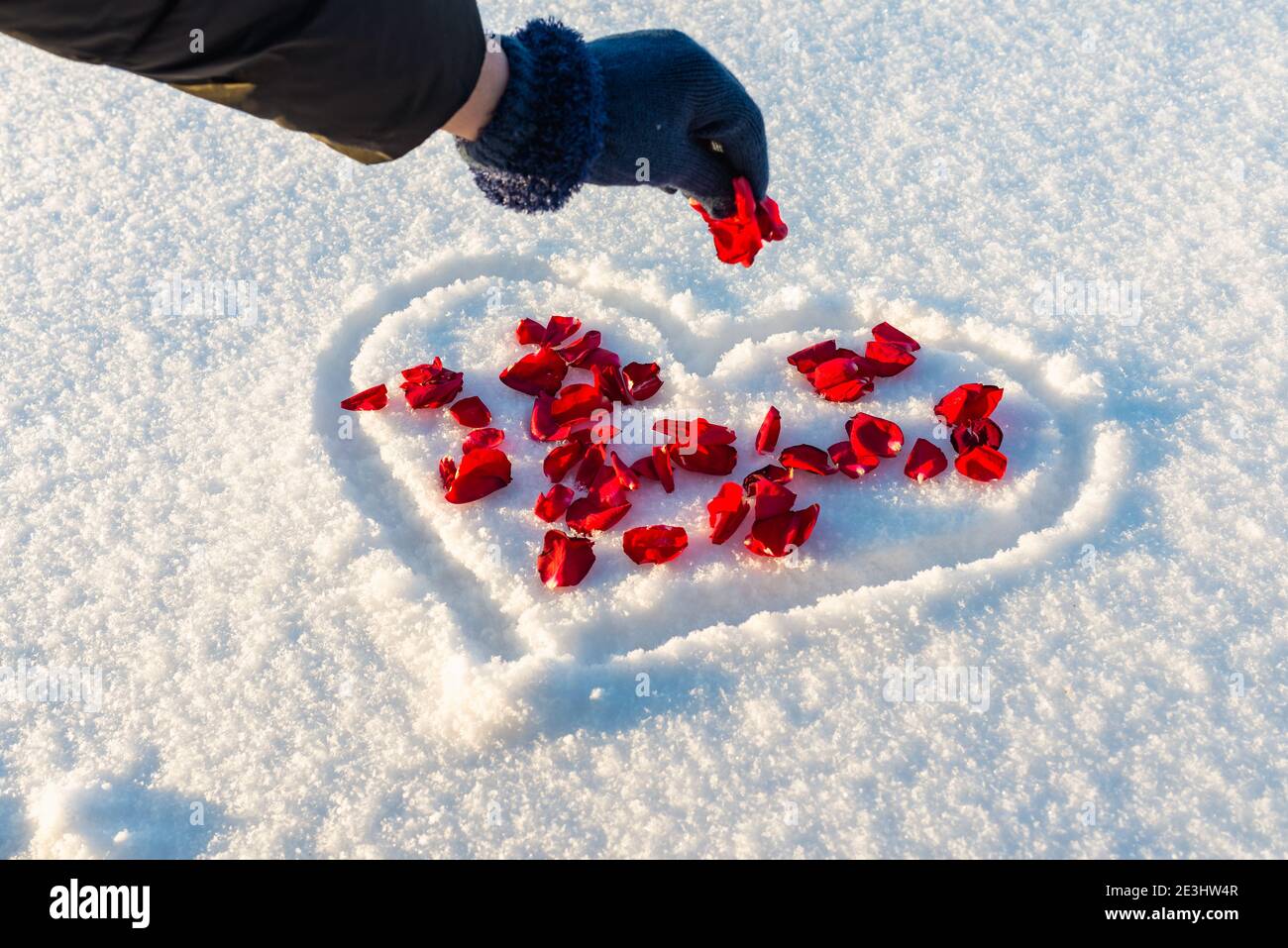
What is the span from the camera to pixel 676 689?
172 cm

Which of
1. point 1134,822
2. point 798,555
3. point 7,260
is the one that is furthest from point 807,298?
point 7,260

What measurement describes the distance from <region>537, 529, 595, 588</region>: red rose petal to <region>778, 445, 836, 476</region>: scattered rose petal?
0.38 m

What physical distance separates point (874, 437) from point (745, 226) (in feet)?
1.47

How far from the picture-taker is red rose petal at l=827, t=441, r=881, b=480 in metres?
1.97

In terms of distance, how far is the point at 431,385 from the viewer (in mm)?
2152

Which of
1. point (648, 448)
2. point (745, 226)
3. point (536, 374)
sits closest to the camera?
point (745, 226)

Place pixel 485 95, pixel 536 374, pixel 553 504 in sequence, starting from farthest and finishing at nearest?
pixel 536 374, pixel 553 504, pixel 485 95

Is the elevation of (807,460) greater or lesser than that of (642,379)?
lesser

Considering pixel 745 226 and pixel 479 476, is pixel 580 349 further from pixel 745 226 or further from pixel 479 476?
pixel 745 226

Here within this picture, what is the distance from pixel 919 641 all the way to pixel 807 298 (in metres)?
0.82

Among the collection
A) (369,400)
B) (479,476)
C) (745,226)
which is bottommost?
(479,476)

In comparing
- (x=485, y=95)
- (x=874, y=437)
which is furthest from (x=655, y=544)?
(x=485, y=95)

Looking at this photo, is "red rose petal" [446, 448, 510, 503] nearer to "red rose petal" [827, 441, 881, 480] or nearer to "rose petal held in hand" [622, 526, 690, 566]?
"rose petal held in hand" [622, 526, 690, 566]

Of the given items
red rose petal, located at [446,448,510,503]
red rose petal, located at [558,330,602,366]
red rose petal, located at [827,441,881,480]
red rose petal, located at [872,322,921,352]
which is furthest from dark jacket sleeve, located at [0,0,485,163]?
red rose petal, located at [872,322,921,352]
